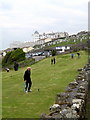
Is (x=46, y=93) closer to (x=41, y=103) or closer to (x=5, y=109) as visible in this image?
(x=41, y=103)

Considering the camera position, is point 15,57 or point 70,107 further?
point 15,57

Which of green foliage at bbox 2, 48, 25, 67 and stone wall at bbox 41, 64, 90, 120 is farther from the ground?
stone wall at bbox 41, 64, 90, 120

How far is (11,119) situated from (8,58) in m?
60.5

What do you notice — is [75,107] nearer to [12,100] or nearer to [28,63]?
[12,100]

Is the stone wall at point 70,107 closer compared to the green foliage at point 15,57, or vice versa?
the stone wall at point 70,107

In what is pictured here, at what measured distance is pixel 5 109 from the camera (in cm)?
1085

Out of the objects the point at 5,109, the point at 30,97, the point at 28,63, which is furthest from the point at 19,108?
the point at 28,63

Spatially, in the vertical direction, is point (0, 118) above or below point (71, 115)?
below

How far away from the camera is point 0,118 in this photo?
9461 millimetres

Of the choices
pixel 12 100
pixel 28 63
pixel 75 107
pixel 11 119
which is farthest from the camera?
pixel 28 63

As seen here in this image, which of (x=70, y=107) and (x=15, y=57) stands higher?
(x=70, y=107)

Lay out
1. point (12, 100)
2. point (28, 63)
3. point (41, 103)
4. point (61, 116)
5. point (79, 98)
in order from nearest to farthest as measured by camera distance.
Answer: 1. point (61, 116)
2. point (79, 98)
3. point (41, 103)
4. point (12, 100)
5. point (28, 63)

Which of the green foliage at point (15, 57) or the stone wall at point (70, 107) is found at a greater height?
the stone wall at point (70, 107)

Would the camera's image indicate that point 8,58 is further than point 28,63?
Yes
